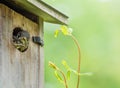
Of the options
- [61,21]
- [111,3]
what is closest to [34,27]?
[61,21]

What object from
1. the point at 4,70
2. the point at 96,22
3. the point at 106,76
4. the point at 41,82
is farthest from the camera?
the point at 96,22

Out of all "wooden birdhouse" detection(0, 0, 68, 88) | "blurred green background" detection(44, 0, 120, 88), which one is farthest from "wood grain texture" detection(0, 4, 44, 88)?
"blurred green background" detection(44, 0, 120, 88)

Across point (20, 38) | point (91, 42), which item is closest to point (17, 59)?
point (20, 38)

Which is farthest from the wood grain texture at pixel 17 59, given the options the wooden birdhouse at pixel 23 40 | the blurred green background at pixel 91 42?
the blurred green background at pixel 91 42

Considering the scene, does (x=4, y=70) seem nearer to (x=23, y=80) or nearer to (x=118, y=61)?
(x=23, y=80)

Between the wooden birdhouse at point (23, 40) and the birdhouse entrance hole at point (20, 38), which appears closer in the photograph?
the wooden birdhouse at point (23, 40)

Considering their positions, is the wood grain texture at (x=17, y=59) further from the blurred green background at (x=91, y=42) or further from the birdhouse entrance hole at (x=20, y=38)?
the blurred green background at (x=91, y=42)
